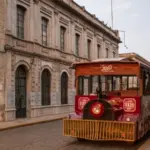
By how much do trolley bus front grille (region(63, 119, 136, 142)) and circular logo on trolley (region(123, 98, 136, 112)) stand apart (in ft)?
2.72

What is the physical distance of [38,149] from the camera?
33.1ft

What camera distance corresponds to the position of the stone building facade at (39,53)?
20766 mm

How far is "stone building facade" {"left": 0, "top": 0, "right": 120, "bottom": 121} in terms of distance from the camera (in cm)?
2077

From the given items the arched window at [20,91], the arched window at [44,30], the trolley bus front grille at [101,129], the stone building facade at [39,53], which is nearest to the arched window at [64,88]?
the stone building facade at [39,53]

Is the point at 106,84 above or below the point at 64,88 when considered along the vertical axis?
above

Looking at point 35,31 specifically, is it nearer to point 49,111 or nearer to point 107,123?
point 49,111

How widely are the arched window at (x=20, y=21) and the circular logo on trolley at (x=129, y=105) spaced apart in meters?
13.6

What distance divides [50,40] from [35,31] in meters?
2.58

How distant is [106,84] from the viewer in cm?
1119

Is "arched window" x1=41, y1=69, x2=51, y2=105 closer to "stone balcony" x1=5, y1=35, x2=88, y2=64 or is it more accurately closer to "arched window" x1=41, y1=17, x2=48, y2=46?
"stone balcony" x1=5, y1=35, x2=88, y2=64

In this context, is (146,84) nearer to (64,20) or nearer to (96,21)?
(64,20)

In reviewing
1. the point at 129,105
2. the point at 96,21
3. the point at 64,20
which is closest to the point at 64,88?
the point at 64,20

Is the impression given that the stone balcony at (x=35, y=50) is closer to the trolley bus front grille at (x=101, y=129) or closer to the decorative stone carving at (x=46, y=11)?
the decorative stone carving at (x=46, y=11)

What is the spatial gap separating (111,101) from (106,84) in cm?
72
